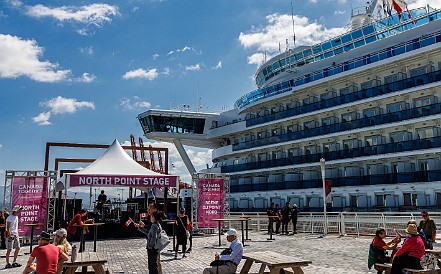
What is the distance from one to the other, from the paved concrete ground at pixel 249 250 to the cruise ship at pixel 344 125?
15531 millimetres

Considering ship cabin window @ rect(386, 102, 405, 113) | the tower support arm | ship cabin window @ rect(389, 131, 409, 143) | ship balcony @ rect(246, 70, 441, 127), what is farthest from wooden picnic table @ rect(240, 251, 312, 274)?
the tower support arm

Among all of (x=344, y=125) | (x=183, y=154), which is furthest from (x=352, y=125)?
(x=183, y=154)

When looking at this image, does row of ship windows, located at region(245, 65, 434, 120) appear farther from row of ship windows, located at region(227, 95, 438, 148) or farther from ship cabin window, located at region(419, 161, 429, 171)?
ship cabin window, located at region(419, 161, 429, 171)

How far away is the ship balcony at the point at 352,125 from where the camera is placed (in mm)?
31120

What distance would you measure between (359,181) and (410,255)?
28768 mm

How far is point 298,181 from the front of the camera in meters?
40.4

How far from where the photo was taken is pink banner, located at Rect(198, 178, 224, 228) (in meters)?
20.9

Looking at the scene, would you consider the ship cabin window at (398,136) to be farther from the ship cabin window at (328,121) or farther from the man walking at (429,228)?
the man walking at (429,228)

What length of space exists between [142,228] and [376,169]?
30.8 meters

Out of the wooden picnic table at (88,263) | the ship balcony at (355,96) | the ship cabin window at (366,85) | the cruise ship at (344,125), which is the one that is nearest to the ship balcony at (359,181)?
the cruise ship at (344,125)

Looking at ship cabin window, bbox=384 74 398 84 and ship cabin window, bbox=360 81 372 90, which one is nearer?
ship cabin window, bbox=384 74 398 84

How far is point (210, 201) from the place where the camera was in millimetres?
21078

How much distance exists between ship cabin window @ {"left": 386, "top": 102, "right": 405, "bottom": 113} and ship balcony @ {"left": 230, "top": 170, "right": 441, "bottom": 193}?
580 centimetres

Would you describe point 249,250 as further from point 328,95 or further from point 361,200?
point 328,95
